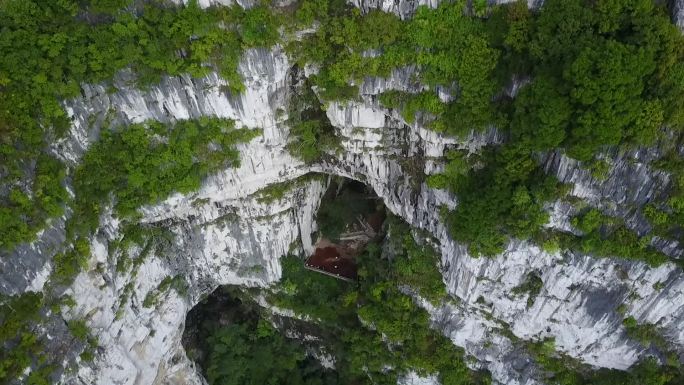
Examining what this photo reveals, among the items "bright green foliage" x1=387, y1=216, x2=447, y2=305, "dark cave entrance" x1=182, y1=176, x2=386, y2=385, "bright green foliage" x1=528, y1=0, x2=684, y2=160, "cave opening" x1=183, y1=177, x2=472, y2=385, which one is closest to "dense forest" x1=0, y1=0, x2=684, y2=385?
"bright green foliage" x1=528, y1=0, x2=684, y2=160

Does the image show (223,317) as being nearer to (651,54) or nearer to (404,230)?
(404,230)

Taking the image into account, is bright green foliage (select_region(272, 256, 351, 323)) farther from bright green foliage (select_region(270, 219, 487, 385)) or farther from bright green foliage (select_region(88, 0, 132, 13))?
bright green foliage (select_region(88, 0, 132, 13))

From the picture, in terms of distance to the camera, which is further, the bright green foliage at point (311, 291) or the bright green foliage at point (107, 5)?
the bright green foliage at point (311, 291)

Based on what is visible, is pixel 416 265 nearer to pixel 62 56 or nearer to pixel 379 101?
pixel 379 101

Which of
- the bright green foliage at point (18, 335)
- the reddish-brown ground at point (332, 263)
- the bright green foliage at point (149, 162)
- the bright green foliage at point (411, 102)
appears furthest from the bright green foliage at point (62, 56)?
the reddish-brown ground at point (332, 263)

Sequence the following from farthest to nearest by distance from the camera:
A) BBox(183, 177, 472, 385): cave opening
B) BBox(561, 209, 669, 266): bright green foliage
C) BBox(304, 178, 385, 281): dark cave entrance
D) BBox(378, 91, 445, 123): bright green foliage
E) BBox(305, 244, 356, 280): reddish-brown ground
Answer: BBox(305, 244, 356, 280): reddish-brown ground < BBox(304, 178, 385, 281): dark cave entrance < BBox(183, 177, 472, 385): cave opening < BBox(378, 91, 445, 123): bright green foliage < BBox(561, 209, 669, 266): bright green foliage

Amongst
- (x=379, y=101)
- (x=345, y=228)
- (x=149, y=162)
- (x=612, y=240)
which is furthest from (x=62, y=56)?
(x=612, y=240)

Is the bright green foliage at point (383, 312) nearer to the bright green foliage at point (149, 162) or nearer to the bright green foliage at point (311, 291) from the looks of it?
the bright green foliage at point (311, 291)

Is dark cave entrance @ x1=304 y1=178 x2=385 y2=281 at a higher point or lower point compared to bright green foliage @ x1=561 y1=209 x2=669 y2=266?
lower

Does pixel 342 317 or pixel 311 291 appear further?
pixel 342 317
